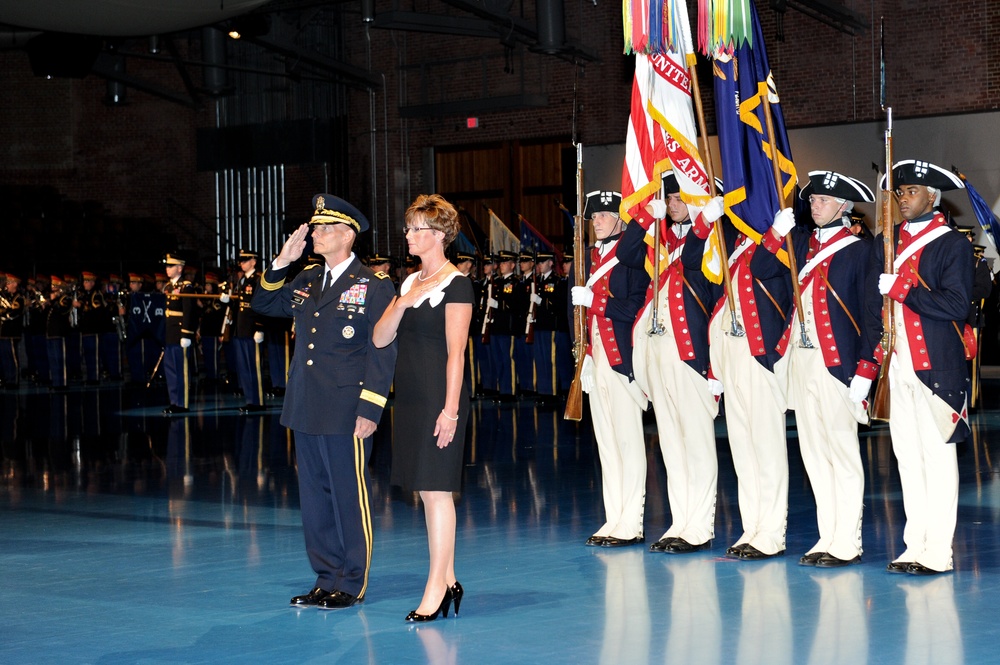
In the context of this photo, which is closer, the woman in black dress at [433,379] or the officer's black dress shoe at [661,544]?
the woman in black dress at [433,379]

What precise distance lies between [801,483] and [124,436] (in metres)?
6.60

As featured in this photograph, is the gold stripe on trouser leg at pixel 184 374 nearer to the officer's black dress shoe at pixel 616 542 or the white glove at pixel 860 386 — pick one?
the officer's black dress shoe at pixel 616 542

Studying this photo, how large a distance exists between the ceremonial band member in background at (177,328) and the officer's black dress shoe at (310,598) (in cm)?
971

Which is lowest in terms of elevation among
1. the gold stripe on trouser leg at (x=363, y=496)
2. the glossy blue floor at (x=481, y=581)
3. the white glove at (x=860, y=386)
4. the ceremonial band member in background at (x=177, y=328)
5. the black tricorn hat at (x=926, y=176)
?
the glossy blue floor at (x=481, y=581)

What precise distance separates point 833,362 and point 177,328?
10.1 m

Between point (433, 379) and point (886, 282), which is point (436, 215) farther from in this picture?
point (886, 282)

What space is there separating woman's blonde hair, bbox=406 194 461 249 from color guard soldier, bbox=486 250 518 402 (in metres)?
11.1

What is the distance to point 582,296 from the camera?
7.10 meters

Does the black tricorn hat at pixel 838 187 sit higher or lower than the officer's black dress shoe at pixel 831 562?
higher

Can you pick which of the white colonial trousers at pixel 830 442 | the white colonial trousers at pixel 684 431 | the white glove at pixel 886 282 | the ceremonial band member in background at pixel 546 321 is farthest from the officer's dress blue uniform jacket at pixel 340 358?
the ceremonial band member in background at pixel 546 321

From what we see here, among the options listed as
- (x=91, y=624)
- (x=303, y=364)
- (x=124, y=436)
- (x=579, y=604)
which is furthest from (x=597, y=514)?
(x=124, y=436)

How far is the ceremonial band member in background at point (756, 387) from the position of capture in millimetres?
6633

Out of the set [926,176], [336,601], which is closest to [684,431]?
[926,176]

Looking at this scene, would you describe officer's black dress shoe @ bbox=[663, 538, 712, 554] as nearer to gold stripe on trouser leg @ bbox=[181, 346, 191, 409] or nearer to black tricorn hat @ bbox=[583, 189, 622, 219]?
black tricorn hat @ bbox=[583, 189, 622, 219]
